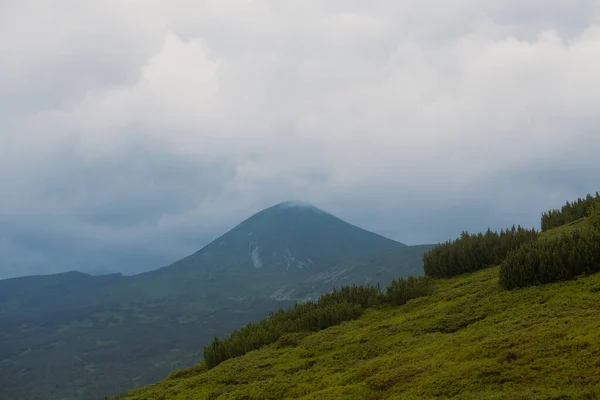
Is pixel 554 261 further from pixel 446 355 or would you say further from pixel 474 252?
pixel 474 252

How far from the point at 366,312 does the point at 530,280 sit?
5.62 m

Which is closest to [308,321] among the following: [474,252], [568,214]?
[474,252]

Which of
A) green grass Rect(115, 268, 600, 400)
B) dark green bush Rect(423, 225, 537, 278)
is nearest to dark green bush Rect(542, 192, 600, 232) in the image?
dark green bush Rect(423, 225, 537, 278)

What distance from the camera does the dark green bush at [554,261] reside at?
1305 cm

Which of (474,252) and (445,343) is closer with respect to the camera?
(445,343)

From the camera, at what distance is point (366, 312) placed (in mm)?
17344

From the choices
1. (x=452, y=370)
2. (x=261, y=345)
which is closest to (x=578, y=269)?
(x=452, y=370)

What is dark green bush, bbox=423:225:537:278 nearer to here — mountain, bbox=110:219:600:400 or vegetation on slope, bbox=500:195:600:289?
mountain, bbox=110:219:600:400

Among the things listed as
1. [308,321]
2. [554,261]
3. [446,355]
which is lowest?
[446,355]

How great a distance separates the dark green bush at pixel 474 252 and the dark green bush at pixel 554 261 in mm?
4621

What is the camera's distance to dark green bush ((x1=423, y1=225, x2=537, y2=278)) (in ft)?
62.3

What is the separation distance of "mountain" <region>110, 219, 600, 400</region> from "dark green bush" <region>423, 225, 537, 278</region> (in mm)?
179

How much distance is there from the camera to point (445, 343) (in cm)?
1102

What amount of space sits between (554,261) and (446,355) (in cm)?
484
